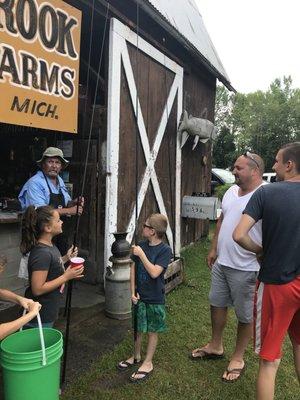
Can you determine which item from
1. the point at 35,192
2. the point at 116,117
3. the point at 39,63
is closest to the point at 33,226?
the point at 35,192

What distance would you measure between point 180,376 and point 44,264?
1.69m

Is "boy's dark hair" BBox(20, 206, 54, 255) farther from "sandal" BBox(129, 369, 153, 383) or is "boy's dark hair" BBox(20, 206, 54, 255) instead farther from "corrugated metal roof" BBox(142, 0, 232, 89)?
"corrugated metal roof" BBox(142, 0, 232, 89)

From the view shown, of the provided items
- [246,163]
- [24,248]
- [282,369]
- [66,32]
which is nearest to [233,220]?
[246,163]

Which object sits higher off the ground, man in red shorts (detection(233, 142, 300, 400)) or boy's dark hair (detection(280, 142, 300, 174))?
boy's dark hair (detection(280, 142, 300, 174))

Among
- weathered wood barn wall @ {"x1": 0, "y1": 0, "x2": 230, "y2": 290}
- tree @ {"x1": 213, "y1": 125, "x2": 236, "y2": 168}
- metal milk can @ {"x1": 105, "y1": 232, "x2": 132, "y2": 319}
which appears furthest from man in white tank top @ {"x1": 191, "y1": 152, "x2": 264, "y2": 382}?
tree @ {"x1": 213, "y1": 125, "x2": 236, "y2": 168}

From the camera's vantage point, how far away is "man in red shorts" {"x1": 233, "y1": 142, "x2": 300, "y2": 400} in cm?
257

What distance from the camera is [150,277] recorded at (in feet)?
11.1

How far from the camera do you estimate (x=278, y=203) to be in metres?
2.60

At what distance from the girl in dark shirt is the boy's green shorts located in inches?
31.0

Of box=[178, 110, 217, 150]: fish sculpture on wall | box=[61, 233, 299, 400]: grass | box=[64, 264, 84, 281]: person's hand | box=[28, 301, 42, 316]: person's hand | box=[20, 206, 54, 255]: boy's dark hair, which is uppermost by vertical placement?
box=[178, 110, 217, 150]: fish sculpture on wall

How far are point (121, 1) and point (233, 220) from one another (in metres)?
3.57

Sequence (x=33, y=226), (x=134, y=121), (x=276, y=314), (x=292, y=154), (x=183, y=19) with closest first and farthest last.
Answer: (x=276, y=314), (x=292, y=154), (x=33, y=226), (x=134, y=121), (x=183, y=19)

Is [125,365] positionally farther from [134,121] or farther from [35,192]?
[134,121]

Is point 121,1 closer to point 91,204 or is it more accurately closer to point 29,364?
point 91,204
